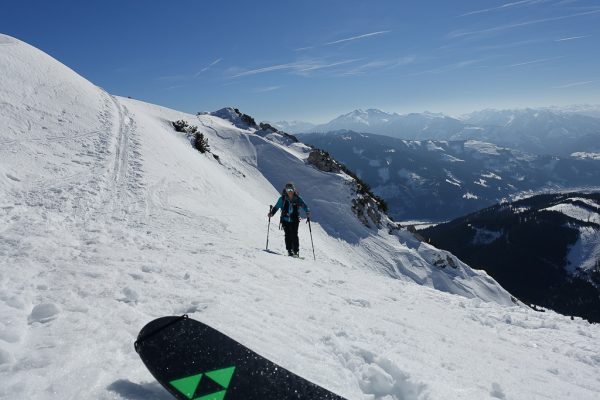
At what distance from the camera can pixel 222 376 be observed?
4.32 m

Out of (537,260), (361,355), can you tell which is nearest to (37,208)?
(361,355)

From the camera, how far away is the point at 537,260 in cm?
18525

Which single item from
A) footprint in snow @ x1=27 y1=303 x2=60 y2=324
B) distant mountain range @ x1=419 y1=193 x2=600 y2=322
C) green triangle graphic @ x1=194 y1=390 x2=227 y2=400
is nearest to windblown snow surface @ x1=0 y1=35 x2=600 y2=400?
footprint in snow @ x1=27 y1=303 x2=60 y2=324

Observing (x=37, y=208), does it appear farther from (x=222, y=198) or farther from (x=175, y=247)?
(x=222, y=198)

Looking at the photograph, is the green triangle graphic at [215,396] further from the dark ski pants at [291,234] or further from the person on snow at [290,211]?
the dark ski pants at [291,234]

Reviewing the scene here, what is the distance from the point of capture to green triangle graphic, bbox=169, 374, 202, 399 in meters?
4.02

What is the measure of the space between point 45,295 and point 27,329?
132 centimetres

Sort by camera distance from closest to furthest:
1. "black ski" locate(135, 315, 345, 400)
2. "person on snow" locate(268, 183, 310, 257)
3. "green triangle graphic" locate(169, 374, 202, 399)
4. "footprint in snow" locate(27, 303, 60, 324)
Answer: "green triangle graphic" locate(169, 374, 202, 399)
"black ski" locate(135, 315, 345, 400)
"footprint in snow" locate(27, 303, 60, 324)
"person on snow" locate(268, 183, 310, 257)

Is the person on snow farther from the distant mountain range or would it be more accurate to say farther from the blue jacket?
the distant mountain range

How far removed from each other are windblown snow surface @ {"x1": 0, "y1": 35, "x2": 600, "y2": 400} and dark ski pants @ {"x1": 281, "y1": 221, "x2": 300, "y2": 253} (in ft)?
5.16

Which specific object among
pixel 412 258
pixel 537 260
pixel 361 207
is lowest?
pixel 537 260

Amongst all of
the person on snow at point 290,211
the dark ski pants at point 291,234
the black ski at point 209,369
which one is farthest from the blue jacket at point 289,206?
the black ski at point 209,369

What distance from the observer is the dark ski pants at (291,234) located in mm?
15664

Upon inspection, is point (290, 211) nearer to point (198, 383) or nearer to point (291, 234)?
point (291, 234)
